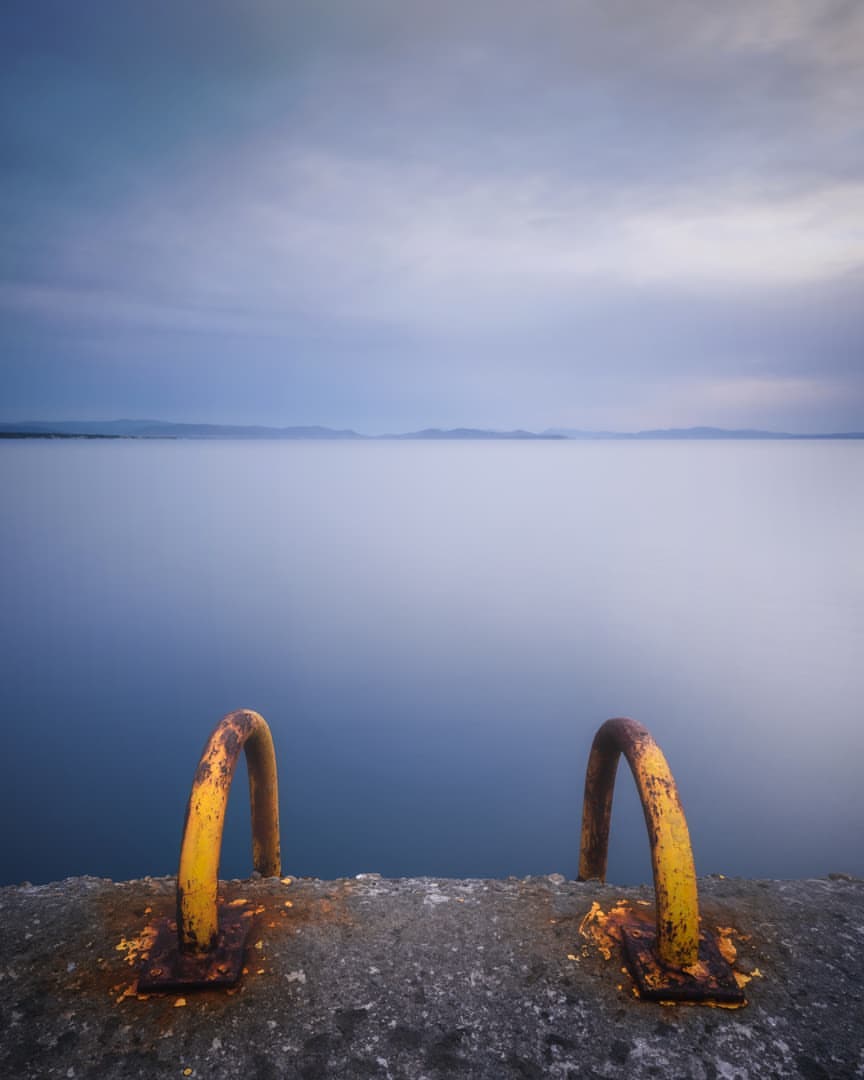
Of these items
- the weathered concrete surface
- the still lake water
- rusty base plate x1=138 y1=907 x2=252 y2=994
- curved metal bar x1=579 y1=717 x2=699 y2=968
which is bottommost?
the still lake water

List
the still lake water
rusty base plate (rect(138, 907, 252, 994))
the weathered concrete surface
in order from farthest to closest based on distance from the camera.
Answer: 1. the still lake water
2. rusty base plate (rect(138, 907, 252, 994))
3. the weathered concrete surface

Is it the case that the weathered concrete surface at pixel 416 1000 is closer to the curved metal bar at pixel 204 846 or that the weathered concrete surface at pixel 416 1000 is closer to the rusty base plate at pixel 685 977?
the rusty base plate at pixel 685 977

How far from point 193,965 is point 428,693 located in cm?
763

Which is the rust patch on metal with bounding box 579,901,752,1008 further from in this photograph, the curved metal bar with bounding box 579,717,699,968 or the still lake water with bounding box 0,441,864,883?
the still lake water with bounding box 0,441,864,883

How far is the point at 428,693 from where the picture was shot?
30.4 feet

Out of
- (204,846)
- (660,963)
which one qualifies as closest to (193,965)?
(204,846)

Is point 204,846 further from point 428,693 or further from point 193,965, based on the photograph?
point 428,693

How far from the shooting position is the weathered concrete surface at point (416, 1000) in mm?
1540

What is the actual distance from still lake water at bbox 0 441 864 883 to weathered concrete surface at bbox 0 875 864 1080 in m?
4.46

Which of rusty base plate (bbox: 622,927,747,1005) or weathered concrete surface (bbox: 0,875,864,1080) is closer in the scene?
weathered concrete surface (bbox: 0,875,864,1080)

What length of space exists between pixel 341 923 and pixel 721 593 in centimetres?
1512

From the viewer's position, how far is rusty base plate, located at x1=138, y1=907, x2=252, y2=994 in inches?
66.6

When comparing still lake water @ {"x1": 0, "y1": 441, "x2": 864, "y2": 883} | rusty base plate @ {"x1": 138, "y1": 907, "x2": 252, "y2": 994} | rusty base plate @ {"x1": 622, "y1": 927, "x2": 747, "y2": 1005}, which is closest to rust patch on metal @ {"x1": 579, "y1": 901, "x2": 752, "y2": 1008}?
rusty base plate @ {"x1": 622, "y1": 927, "x2": 747, "y2": 1005}

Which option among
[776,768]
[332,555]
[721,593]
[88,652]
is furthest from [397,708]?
[332,555]
